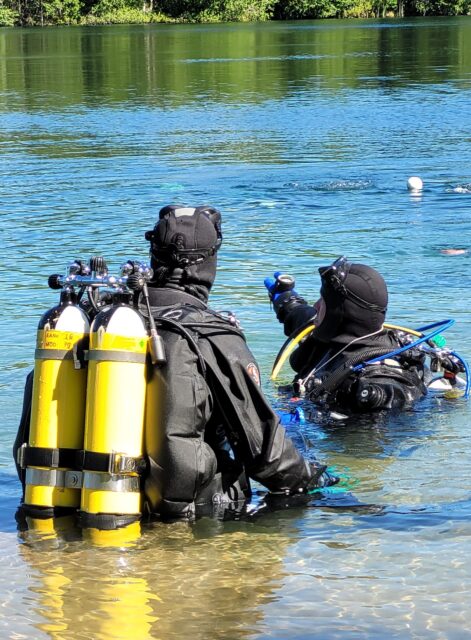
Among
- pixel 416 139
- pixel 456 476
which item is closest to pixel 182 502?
pixel 456 476

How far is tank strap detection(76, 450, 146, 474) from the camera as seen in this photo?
4.28 metres

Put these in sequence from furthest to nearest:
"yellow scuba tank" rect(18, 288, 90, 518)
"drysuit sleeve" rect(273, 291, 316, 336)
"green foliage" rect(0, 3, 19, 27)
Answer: "green foliage" rect(0, 3, 19, 27), "drysuit sleeve" rect(273, 291, 316, 336), "yellow scuba tank" rect(18, 288, 90, 518)

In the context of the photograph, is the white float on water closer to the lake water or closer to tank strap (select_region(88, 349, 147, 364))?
the lake water

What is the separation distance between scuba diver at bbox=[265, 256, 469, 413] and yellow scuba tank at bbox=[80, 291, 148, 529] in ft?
7.16

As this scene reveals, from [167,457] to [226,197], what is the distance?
1099 cm

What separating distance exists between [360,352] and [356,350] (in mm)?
61

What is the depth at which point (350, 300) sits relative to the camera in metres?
6.34

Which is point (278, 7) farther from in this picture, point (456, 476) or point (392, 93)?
point (456, 476)

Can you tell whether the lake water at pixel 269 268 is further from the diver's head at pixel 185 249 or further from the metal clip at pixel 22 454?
the diver's head at pixel 185 249

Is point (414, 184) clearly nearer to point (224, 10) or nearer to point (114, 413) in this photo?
point (114, 413)

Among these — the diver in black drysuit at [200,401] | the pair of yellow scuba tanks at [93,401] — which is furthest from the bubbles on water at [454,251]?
the pair of yellow scuba tanks at [93,401]

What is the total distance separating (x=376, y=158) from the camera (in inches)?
708

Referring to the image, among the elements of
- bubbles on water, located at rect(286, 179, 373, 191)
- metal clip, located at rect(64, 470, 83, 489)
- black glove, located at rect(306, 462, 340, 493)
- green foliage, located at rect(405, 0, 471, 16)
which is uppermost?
green foliage, located at rect(405, 0, 471, 16)

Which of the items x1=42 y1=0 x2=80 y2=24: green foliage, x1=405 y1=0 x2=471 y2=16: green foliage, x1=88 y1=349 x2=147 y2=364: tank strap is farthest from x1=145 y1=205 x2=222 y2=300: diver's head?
x1=42 y1=0 x2=80 y2=24: green foliage
